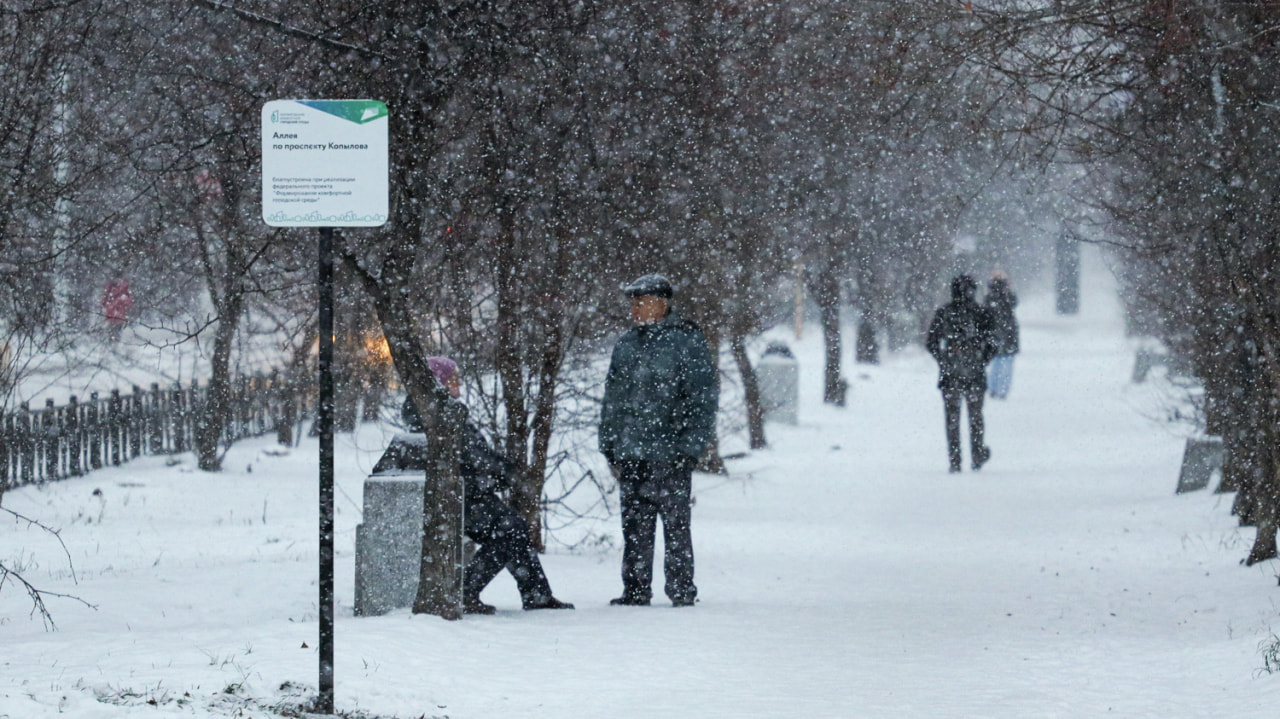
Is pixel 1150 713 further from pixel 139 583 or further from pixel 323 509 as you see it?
pixel 139 583

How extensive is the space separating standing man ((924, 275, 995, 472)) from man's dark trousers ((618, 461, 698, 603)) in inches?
314

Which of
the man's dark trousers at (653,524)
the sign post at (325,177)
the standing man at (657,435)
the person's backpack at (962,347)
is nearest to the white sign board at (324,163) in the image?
the sign post at (325,177)

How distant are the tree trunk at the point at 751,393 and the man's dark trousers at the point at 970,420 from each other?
2.52 meters

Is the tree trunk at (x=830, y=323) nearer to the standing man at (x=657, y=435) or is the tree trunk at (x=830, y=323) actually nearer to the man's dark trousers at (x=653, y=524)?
the standing man at (x=657, y=435)

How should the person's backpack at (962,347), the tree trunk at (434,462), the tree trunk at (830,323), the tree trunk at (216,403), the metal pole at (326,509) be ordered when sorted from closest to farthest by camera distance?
1. the metal pole at (326,509)
2. the tree trunk at (434,462)
3. the person's backpack at (962,347)
4. the tree trunk at (216,403)
5. the tree trunk at (830,323)

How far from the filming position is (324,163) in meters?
5.46

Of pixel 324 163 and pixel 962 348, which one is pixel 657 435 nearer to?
pixel 324 163

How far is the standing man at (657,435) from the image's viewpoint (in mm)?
8281

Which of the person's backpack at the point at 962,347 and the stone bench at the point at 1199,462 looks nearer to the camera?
the stone bench at the point at 1199,462

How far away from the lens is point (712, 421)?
8.39m

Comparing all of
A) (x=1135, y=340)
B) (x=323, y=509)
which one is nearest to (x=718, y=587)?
(x=323, y=509)

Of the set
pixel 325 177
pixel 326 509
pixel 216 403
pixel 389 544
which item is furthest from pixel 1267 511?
pixel 216 403

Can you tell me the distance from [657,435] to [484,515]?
44.2 inches

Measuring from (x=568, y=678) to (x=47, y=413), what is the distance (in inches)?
427
